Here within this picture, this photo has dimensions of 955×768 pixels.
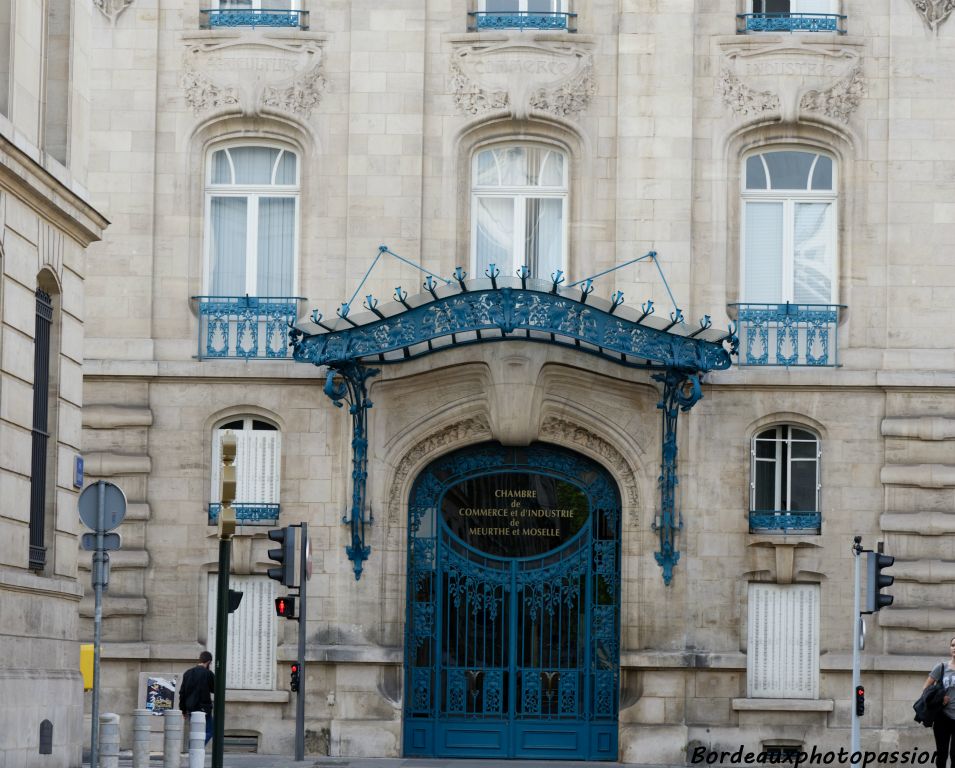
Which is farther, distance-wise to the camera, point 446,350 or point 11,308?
point 446,350

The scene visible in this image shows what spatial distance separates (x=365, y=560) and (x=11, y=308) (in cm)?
900

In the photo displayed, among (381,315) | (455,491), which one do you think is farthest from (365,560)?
(381,315)

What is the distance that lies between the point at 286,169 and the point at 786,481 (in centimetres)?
814

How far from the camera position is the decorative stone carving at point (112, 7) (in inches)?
1137

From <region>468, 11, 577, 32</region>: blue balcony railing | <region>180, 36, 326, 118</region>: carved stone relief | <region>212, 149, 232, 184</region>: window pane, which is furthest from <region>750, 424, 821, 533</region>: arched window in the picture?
<region>212, 149, 232, 184</region>: window pane

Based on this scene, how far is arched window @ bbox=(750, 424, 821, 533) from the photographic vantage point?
1115 inches

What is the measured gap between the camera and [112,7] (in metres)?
28.9

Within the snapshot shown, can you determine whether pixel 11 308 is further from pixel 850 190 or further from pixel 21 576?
pixel 850 190

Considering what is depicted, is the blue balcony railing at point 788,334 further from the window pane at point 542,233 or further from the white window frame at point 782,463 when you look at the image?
the window pane at point 542,233

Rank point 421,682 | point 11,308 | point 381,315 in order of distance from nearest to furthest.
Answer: point 11,308
point 381,315
point 421,682

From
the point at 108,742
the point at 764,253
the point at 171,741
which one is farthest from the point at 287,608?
the point at 764,253

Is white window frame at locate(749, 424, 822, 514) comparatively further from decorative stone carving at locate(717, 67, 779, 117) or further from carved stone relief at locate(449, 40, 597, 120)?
carved stone relief at locate(449, 40, 597, 120)

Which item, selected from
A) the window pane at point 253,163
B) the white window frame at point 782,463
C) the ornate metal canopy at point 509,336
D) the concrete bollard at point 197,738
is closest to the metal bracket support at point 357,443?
the ornate metal canopy at point 509,336

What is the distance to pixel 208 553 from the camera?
28.5 metres
